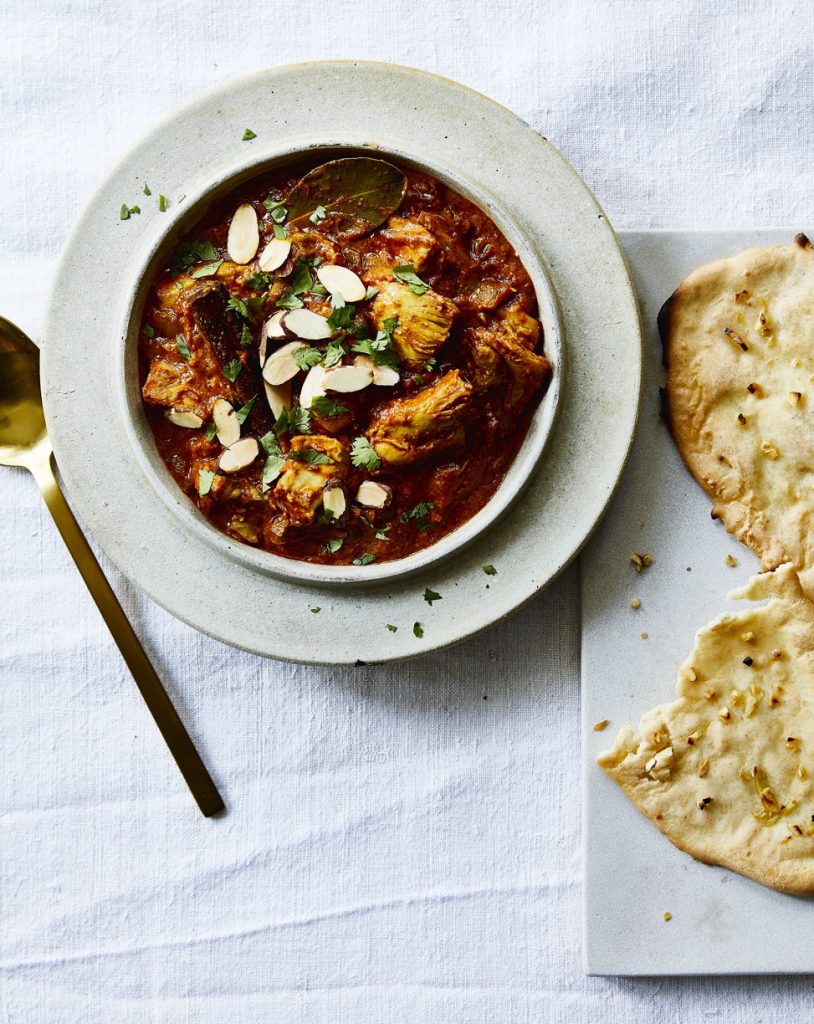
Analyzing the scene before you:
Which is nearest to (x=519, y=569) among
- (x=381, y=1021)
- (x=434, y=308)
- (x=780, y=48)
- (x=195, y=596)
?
(x=434, y=308)

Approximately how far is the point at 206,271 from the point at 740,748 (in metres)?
2.38

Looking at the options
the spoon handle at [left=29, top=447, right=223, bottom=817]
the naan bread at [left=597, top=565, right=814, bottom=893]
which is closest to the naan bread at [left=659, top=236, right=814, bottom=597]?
the naan bread at [left=597, top=565, right=814, bottom=893]

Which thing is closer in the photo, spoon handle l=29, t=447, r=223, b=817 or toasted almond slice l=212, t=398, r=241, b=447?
toasted almond slice l=212, t=398, r=241, b=447

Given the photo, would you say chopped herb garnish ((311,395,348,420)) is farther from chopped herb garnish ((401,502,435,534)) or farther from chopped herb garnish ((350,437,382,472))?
chopped herb garnish ((401,502,435,534))

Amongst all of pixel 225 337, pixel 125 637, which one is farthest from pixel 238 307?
pixel 125 637

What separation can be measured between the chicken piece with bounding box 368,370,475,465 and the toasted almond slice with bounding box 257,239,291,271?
22.0 inches

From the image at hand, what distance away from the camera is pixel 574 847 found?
3369mm

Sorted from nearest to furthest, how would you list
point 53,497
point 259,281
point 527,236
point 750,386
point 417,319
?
point 417,319 < point 259,281 < point 527,236 < point 750,386 < point 53,497

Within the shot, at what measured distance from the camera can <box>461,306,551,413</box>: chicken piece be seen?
279 centimetres

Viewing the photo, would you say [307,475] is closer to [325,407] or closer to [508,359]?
[325,407]

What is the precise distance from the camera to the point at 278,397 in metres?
2.86

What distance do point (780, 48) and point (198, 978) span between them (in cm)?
402

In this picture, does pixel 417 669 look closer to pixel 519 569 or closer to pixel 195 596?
pixel 519 569

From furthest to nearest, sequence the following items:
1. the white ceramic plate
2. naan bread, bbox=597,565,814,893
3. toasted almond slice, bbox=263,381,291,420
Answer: naan bread, bbox=597,565,814,893 → the white ceramic plate → toasted almond slice, bbox=263,381,291,420
